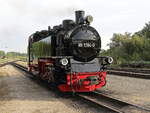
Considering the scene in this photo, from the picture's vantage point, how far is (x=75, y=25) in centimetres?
1169

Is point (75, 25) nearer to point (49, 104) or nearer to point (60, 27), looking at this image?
point (60, 27)

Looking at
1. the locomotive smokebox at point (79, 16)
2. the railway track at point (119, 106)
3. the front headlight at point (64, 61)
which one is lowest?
the railway track at point (119, 106)

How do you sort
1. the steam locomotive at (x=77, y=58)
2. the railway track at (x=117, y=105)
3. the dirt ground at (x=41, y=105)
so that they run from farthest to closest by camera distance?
the steam locomotive at (x=77, y=58)
the dirt ground at (x=41, y=105)
the railway track at (x=117, y=105)

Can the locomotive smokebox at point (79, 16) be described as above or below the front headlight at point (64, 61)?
above

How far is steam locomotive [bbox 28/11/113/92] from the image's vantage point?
10422mm

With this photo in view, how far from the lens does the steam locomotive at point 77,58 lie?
10422mm

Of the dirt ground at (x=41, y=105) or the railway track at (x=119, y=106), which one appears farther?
the dirt ground at (x=41, y=105)

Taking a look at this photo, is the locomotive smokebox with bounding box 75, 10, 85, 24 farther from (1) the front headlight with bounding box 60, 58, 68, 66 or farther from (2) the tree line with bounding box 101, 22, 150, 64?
(2) the tree line with bounding box 101, 22, 150, 64

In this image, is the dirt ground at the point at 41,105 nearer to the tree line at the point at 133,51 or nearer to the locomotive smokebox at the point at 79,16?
the locomotive smokebox at the point at 79,16

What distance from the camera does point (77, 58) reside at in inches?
434

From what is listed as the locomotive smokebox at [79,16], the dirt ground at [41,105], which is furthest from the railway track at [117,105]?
the locomotive smokebox at [79,16]

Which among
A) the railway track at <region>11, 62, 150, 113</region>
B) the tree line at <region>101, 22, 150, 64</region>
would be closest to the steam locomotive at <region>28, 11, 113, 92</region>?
the railway track at <region>11, 62, 150, 113</region>

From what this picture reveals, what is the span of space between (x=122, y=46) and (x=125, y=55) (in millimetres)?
3284

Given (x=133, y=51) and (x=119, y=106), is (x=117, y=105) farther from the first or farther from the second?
(x=133, y=51)
